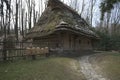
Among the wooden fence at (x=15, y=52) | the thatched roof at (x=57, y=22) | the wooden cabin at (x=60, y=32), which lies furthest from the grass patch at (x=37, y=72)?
the thatched roof at (x=57, y=22)

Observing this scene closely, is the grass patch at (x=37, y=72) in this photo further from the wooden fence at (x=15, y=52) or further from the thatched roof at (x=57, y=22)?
the thatched roof at (x=57, y=22)

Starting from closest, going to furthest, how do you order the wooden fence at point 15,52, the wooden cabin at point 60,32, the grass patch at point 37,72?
the grass patch at point 37,72 < the wooden fence at point 15,52 < the wooden cabin at point 60,32

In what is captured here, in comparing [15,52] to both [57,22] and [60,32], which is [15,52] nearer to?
[60,32]

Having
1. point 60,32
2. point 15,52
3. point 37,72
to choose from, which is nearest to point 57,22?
point 60,32

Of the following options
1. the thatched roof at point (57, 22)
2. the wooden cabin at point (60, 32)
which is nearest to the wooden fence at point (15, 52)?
the wooden cabin at point (60, 32)

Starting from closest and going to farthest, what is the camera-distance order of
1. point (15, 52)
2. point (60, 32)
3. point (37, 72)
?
point (37, 72), point (15, 52), point (60, 32)

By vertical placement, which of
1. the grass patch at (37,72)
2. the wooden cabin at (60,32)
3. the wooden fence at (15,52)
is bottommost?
the grass patch at (37,72)

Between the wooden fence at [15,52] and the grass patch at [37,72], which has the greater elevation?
the wooden fence at [15,52]

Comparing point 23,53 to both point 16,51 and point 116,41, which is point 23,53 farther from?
point 116,41

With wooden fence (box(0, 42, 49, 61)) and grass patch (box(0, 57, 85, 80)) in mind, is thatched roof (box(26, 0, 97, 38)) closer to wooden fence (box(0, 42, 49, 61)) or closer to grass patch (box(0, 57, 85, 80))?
wooden fence (box(0, 42, 49, 61))

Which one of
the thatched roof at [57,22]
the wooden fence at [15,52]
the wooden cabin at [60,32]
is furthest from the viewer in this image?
the thatched roof at [57,22]

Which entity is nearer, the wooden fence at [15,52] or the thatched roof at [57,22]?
the wooden fence at [15,52]

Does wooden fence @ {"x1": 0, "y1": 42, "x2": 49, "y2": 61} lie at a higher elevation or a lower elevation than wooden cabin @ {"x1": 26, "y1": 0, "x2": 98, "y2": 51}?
lower

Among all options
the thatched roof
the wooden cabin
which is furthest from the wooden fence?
the thatched roof
